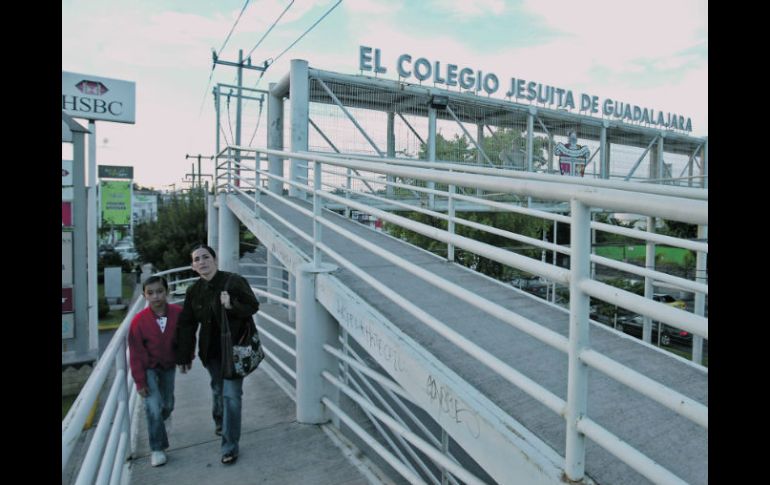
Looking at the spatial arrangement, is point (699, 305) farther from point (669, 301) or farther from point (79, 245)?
point (669, 301)

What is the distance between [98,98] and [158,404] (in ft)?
41.2

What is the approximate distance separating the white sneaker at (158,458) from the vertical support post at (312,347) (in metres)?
1.08

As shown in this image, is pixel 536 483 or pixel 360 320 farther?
pixel 360 320

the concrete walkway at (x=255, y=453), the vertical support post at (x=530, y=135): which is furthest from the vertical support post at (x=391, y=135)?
the concrete walkway at (x=255, y=453)

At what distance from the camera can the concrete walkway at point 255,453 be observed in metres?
3.59

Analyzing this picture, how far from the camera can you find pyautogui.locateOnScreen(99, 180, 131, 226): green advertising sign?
3069 centimetres

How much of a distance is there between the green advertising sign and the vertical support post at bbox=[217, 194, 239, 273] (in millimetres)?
25764

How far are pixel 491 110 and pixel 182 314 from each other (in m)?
12.0

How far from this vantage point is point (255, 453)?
12.9ft

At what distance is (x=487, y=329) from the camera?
339cm
